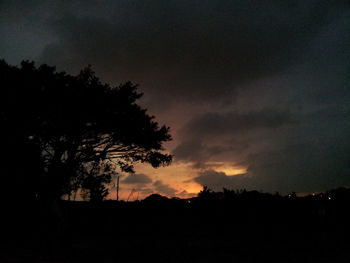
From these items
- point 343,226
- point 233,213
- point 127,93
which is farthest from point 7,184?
point 343,226

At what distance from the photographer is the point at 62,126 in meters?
15.5

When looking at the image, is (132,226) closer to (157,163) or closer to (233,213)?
(157,163)

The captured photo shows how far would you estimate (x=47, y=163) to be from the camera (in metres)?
16.2

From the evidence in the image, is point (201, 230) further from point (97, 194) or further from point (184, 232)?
point (97, 194)

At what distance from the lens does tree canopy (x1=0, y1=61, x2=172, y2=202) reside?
15.0m

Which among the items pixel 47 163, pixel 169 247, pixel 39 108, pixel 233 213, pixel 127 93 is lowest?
pixel 169 247

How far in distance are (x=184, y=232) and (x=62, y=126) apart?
995cm

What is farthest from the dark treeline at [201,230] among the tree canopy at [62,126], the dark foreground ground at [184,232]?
the tree canopy at [62,126]

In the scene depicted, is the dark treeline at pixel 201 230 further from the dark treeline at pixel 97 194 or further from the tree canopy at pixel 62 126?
the tree canopy at pixel 62 126

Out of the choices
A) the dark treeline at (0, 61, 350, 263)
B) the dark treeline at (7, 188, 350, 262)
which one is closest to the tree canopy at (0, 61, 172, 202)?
the dark treeline at (0, 61, 350, 263)

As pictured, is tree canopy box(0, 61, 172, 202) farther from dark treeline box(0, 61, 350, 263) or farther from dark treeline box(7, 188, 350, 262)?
dark treeline box(7, 188, 350, 262)

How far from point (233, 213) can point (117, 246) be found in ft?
27.2

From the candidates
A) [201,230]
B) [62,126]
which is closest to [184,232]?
[201,230]

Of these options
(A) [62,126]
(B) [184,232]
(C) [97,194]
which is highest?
(A) [62,126]
